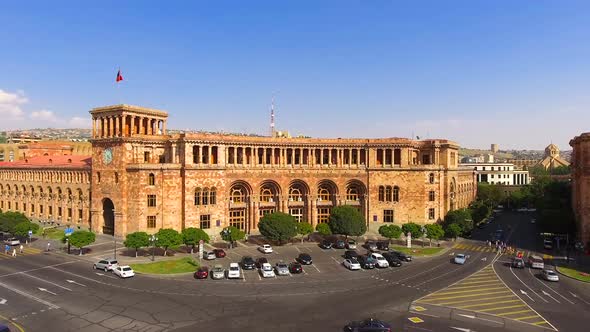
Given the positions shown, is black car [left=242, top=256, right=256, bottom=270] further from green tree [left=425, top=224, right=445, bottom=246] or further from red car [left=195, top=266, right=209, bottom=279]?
green tree [left=425, top=224, right=445, bottom=246]

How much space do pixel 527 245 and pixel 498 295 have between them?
128 feet

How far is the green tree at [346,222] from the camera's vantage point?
7456 centimetres

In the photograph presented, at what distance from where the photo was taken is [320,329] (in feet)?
119

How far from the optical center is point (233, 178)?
8138cm

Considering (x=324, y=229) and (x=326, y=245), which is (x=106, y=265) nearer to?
(x=326, y=245)

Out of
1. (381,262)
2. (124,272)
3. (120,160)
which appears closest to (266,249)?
(381,262)

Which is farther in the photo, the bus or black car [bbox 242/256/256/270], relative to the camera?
the bus

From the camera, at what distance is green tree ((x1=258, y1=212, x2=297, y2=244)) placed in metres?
71.2

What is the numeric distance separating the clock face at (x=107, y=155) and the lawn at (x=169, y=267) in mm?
27178

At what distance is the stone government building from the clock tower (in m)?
0.19

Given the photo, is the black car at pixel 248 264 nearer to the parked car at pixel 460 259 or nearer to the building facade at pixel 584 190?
the parked car at pixel 460 259

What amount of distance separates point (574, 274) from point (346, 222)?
3444cm

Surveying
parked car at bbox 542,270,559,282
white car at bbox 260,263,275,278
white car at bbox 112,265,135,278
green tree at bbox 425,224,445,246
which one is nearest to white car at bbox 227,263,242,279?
white car at bbox 260,263,275,278

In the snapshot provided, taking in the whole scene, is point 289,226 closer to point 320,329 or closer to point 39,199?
point 320,329
